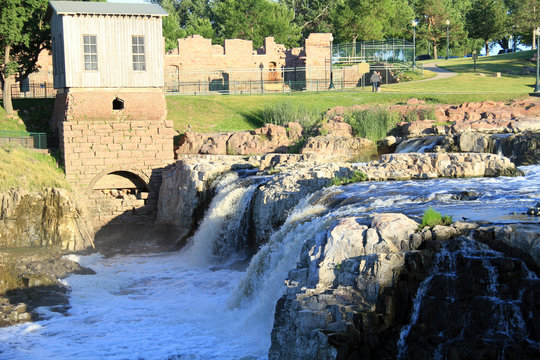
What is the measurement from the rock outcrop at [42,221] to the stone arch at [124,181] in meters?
3.21

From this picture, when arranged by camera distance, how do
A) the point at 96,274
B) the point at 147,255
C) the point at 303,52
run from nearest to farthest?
the point at 96,274
the point at 147,255
the point at 303,52

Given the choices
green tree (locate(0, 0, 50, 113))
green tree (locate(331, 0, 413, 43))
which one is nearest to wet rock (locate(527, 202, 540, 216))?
green tree (locate(0, 0, 50, 113))

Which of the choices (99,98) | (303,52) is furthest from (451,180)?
(303,52)

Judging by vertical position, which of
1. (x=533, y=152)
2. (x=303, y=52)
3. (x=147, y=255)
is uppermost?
(x=303, y=52)

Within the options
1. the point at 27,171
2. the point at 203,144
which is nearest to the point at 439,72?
the point at 203,144

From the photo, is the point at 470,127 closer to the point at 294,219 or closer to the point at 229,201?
the point at 229,201

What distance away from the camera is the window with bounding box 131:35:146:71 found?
1055 inches

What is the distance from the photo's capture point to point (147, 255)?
71.0 feet

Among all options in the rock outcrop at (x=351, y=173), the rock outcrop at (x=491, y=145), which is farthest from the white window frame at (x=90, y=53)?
the rock outcrop at (x=491, y=145)

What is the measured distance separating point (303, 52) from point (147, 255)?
27.8 m

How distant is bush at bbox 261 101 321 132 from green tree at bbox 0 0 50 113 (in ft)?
35.5

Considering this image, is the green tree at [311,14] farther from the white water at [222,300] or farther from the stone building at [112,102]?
the white water at [222,300]

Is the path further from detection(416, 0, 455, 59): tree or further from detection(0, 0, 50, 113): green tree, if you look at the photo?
detection(0, 0, 50, 113): green tree

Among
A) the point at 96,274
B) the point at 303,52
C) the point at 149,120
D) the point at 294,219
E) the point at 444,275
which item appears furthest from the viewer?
the point at 303,52
